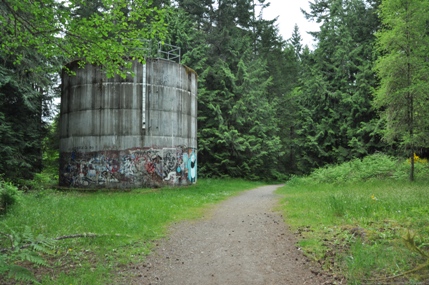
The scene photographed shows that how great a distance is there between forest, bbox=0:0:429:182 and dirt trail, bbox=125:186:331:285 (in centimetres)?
1161

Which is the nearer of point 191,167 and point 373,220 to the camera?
point 373,220

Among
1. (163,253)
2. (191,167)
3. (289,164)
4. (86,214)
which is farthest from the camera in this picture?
(289,164)

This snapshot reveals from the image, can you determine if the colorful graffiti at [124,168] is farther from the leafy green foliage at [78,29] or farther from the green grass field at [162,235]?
the leafy green foliage at [78,29]

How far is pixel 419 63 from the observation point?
50.4 feet

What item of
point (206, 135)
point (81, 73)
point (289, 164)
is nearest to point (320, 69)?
point (289, 164)

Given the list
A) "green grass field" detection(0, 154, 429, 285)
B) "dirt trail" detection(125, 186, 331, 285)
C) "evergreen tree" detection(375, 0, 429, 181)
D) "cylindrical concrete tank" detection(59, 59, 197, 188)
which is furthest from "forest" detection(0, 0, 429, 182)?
"dirt trail" detection(125, 186, 331, 285)

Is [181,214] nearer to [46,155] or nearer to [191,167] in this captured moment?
[191,167]

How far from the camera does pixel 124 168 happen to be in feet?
54.1

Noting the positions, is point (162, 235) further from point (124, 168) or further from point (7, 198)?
point (124, 168)

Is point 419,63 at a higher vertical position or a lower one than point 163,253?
higher

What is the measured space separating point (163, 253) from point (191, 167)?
12368 millimetres

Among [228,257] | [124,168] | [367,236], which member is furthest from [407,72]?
[124,168]

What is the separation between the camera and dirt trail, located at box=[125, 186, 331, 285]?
5.17 meters

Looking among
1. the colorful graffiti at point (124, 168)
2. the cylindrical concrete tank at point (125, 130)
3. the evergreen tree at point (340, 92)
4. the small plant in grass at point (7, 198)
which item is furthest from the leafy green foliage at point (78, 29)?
the evergreen tree at point (340, 92)
